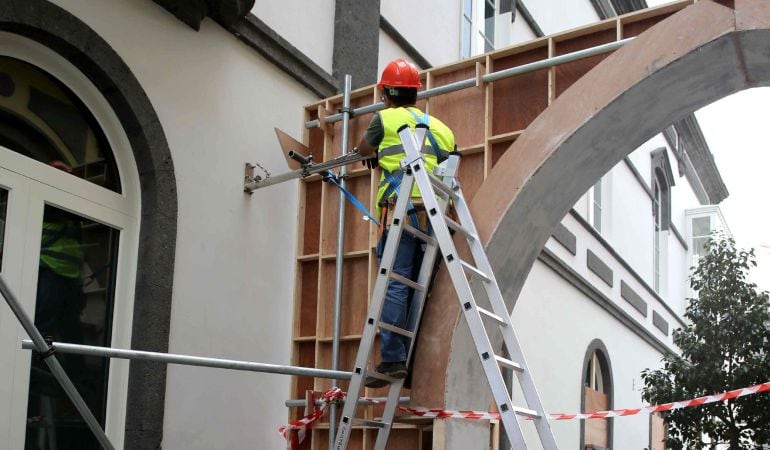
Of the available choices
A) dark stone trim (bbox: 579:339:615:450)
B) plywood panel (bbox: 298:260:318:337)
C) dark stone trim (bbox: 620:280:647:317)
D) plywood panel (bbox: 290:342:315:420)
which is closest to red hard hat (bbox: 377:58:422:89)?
plywood panel (bbox: 298:260:318:337)

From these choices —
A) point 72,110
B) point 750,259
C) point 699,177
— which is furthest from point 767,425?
point 699,177

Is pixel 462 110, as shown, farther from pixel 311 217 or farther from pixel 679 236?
pixel 679 236

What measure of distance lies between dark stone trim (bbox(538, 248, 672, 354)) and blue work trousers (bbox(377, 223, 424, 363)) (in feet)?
23.7

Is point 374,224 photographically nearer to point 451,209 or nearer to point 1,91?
point 451,209

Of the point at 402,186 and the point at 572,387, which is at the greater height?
the point at 402,186

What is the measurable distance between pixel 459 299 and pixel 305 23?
4.03 meters

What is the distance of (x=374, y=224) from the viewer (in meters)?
7.23

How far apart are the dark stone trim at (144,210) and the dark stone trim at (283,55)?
1276 millimetres

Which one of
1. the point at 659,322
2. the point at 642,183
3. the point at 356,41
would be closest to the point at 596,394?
the point at 659,322

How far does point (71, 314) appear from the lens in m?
6.34

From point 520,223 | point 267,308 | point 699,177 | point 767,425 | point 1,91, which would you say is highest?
point 699,177

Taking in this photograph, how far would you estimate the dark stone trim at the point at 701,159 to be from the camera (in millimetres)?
24625

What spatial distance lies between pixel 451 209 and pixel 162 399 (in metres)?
2.26

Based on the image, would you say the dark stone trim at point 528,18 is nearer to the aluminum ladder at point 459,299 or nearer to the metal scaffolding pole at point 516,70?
the metal scaffolding pole at point 516,70
